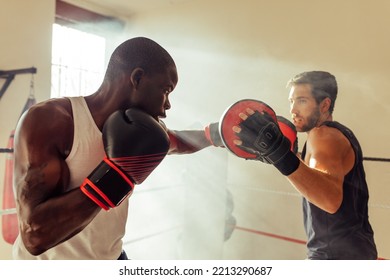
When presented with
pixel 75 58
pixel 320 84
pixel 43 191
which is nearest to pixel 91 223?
pixel 43 191

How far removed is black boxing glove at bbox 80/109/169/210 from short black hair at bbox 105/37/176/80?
0.37 ft

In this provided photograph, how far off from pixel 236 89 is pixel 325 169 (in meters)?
0.94

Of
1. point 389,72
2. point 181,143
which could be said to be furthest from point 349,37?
point 181,143

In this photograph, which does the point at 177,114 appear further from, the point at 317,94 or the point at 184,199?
the point at 317,94

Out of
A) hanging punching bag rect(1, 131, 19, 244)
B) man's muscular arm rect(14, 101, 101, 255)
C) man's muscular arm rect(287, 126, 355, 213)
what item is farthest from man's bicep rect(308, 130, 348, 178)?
hanging punching bag rect(1, 131, 19, 244)

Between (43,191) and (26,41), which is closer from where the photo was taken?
(43,191)

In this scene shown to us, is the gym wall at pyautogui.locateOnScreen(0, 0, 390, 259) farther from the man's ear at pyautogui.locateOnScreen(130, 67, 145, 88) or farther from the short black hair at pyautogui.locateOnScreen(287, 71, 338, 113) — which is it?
the man's ear at pyautogui.locateOnScreen(130, 67, 145, 88)

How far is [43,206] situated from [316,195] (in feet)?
2.14

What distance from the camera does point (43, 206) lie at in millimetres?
667

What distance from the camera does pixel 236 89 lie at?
1.77 meters

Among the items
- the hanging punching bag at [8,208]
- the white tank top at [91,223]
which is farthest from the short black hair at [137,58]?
the hanging punching bag at [8,208]

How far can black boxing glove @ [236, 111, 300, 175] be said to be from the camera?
2.78 feet

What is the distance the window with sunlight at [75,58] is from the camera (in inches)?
46.0

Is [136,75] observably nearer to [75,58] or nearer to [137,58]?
[137,58]
